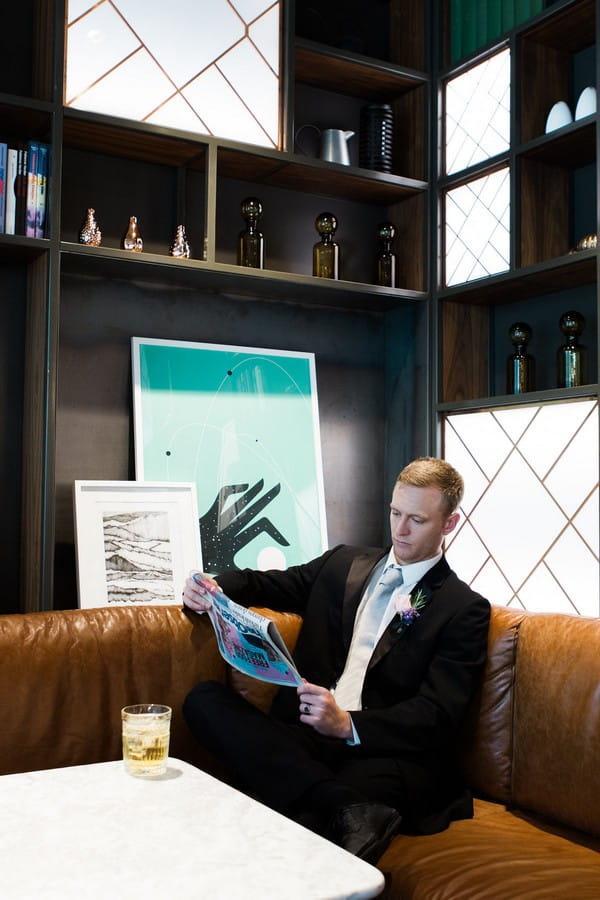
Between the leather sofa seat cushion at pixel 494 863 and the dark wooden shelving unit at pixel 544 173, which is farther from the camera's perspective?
the dark wooden shelving unit at pixel 544 173

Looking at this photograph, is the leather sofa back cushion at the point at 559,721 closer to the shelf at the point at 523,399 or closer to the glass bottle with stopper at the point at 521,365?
the shelf at the point at 523,399

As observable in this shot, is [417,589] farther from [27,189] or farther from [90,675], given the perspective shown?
[27,189]

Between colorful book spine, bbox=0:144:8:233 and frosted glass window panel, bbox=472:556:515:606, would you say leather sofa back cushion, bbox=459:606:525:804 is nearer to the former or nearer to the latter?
frosted glass window panel, bbox=472:556:515:606

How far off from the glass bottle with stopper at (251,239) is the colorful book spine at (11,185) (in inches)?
31.6

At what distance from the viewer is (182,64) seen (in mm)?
3053

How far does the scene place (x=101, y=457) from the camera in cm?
314

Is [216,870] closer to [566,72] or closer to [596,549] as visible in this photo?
[596,549]

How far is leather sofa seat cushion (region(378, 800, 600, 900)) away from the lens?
1.72 meters

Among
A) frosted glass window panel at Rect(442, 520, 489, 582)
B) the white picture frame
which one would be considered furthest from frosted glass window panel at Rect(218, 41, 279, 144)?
frosted glass window panel at Rect(442, 520, 489, 582)

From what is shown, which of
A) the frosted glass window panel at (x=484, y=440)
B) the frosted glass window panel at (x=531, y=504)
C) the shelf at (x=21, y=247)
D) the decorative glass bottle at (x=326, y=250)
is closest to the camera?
the shelf at (x=21, y=247)

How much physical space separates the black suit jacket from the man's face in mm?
61

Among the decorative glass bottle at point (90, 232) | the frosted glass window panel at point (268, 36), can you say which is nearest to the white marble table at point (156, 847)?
the decorative glass bottle at point (90, 232)

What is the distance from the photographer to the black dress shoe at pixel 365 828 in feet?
5.98

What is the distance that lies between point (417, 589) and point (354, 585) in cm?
21
